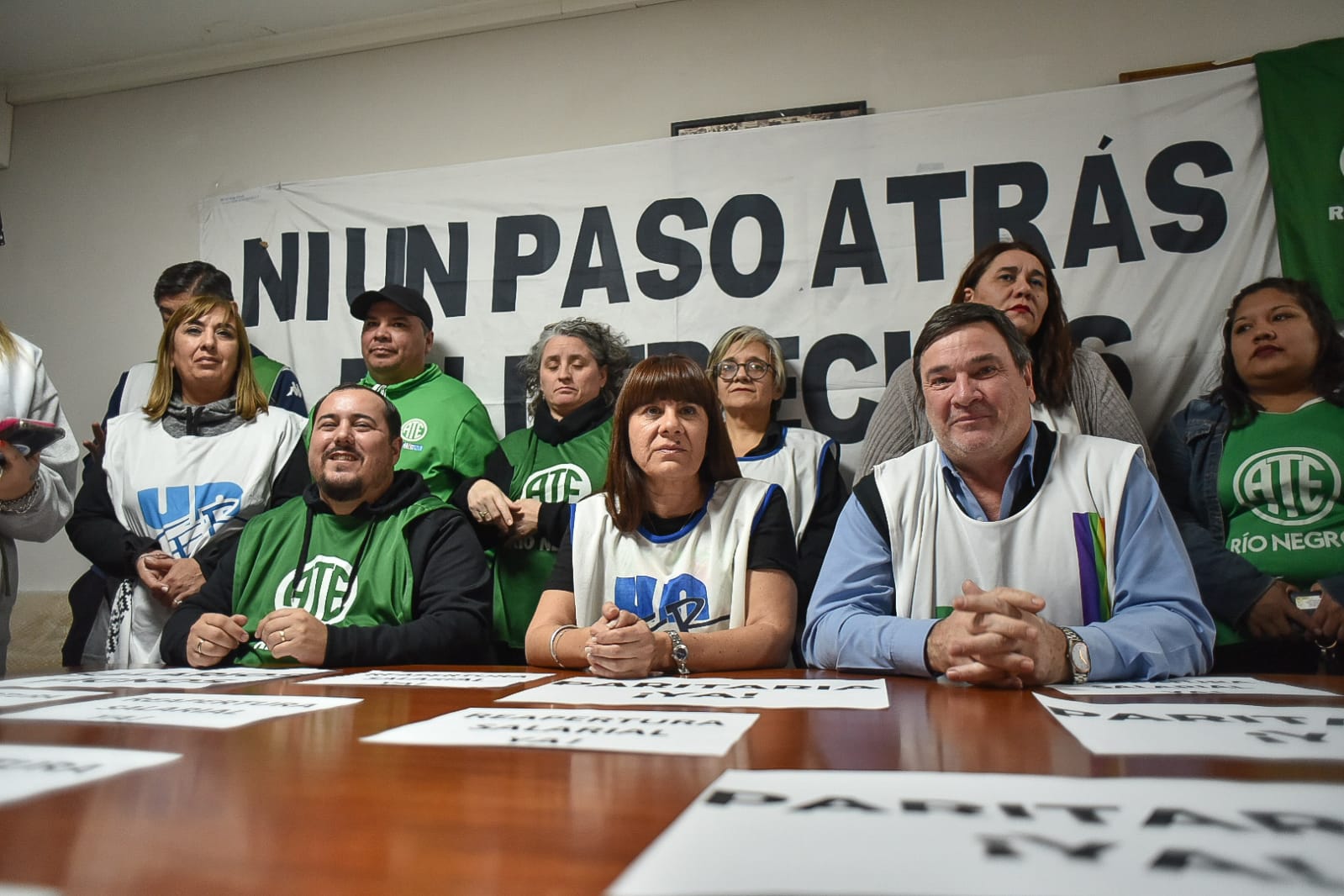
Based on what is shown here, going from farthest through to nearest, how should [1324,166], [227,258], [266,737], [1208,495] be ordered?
1. [227,258]
2. [1324,166]
3. [1208,495]
4. [266,737]

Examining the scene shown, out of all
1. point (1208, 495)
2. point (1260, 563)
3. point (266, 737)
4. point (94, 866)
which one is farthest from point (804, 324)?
point (94, 866)

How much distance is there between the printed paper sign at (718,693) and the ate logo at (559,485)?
1.12 meters

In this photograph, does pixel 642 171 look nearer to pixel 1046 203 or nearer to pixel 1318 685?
pixel 1046 203

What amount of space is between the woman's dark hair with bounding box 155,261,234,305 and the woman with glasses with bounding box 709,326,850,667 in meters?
1.76

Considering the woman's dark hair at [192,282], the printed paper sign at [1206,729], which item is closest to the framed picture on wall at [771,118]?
the woman's dark hair at [192,282]

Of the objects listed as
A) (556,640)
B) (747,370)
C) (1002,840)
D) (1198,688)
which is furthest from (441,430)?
(1002,840)

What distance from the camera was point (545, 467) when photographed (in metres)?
2.39

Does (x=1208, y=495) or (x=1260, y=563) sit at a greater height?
(x=1208, y=495)

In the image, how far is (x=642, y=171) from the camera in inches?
114

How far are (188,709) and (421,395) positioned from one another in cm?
181

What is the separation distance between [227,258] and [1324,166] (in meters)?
3.71

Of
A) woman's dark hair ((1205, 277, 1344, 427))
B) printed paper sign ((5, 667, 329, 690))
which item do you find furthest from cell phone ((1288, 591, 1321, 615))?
printed paper sign ((5, 667, 329, 690))

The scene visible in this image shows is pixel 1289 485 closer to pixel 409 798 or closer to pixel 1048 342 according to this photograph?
pixel 1048 342

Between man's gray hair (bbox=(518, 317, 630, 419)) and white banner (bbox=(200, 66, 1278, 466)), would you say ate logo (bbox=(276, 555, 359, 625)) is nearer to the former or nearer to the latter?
man's gray hair (bbox=(518, 317, 630, 419))
